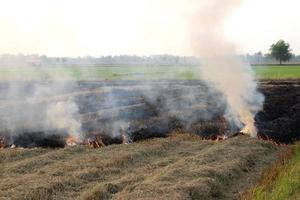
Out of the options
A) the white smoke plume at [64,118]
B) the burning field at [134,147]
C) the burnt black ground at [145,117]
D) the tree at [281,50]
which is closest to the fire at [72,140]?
the burning field at [134,147]

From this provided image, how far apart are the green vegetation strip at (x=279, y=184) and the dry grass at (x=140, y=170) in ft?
Result: 1.58

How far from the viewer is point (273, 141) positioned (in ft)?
66.1

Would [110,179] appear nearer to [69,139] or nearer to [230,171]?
[230,171]

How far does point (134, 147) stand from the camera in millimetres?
17453

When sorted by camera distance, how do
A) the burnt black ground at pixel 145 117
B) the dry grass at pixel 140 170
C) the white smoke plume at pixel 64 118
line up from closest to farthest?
the dry grass at pixel 140 170 < the burnt black ground at pixel 145 117 < the white smoke plume at pixel 64 118

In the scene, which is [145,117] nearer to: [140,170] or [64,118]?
[64,118]

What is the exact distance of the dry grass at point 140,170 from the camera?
11461mm

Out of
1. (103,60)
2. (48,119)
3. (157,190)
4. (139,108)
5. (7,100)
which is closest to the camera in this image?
(157,190)

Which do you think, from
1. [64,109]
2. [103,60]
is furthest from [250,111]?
[103,60]

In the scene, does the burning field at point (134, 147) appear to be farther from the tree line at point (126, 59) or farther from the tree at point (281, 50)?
the tree at point (281, 50)

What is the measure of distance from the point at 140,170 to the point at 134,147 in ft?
11.8

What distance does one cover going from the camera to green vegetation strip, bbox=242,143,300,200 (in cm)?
1130

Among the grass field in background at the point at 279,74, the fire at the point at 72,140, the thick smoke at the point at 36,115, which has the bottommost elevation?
the fire at the point at 72,140

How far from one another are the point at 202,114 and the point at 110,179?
13096mm
